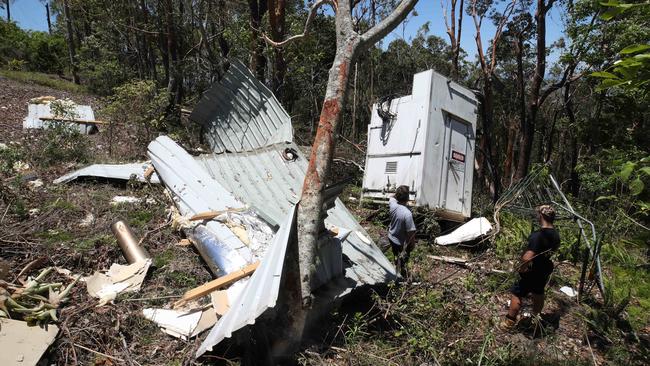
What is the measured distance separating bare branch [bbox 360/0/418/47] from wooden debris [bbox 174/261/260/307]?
235 cm

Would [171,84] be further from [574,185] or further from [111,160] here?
[574,185]

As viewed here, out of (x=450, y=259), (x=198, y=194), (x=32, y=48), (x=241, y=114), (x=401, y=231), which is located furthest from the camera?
(x=32, y=48)

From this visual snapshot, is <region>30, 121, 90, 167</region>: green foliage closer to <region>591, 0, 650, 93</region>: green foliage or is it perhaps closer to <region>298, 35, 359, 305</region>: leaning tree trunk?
<region>298, 35, 359, 305</region>: leaning tree trunk

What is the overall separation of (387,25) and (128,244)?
3413 millimetres

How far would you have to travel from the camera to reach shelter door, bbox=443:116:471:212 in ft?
22.9

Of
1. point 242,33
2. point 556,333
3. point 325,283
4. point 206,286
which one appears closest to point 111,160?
point 242,33

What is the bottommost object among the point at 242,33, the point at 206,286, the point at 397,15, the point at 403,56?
the point at 206,286

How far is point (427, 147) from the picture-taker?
662cm

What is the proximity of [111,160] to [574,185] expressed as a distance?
1410cm

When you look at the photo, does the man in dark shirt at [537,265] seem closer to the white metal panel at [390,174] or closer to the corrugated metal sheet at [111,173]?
the white metal panel at [390,174]

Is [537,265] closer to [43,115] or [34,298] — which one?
[34,298]

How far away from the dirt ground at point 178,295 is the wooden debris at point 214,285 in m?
0.23

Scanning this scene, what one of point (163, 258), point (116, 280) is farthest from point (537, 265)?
point (116, 280)

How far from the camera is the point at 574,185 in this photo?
13969 millimetres
